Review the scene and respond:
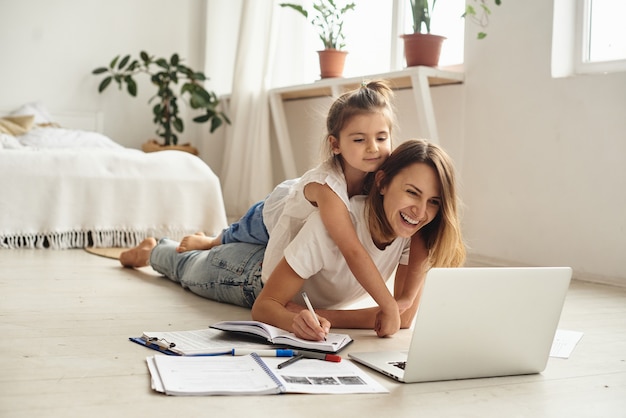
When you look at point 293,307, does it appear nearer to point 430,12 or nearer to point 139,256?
point 139,256

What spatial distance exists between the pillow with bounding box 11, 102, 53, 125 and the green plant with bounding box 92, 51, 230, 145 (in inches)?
18.4

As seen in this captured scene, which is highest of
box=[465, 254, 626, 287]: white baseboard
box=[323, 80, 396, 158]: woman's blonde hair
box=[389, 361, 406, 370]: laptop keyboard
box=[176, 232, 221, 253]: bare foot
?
box=[323, 80, 396, 158]: woman's blonde hair

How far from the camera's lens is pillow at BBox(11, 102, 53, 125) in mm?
5018

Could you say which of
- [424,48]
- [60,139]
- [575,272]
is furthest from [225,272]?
[60,139]

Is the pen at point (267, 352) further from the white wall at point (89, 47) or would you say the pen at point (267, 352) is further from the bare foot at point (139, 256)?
the white wall at point (89, 47)

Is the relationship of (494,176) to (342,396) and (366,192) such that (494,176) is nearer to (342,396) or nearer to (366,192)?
(366,192)

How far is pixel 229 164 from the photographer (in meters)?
5.23

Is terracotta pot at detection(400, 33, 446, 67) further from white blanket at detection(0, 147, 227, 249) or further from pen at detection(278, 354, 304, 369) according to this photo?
pen at detection(278, 354, 304, 369)

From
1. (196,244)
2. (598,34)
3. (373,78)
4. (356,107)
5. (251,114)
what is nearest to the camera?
(356,107)

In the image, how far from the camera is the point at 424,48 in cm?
353

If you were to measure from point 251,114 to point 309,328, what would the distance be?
3539 mm

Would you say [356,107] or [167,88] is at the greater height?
[167,88]

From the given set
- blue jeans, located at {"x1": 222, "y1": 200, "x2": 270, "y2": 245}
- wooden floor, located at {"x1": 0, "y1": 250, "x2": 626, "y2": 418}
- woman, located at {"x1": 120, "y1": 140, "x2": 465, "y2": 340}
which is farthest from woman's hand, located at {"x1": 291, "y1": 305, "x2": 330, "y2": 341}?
blue jeans, located at {"x1": 222, "y1": 200, "x2": 270, "y2": 245}

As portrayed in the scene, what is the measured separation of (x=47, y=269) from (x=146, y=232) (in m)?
0.88
